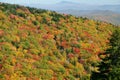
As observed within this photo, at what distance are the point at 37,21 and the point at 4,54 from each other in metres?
33.9

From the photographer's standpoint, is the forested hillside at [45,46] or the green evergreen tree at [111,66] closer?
the green evergreen tree at [111,66]

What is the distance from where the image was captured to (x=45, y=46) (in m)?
64.4

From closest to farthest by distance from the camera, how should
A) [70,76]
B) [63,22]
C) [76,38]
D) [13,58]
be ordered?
[13,58] → [70,76] → [76,38] → [63,22]

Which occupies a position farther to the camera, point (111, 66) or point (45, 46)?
point (45, 46)

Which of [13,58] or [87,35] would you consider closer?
[13,58]

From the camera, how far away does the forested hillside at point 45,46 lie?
5025 cm

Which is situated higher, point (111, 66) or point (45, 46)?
point (111, 66)

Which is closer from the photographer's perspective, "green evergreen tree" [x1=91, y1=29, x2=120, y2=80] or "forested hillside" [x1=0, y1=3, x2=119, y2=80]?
"green evergreen tree" [x1=91, y1=29, x2=120, y2=80]

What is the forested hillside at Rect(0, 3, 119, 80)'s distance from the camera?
50250 mm

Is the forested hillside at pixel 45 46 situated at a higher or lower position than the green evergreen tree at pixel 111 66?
lower

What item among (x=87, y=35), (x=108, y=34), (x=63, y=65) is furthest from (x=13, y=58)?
(x=108, y=34)

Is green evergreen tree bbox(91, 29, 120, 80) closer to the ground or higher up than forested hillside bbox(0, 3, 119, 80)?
higher up

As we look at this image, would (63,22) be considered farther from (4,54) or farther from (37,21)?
(4,54)

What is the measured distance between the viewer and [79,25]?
9612 cm
